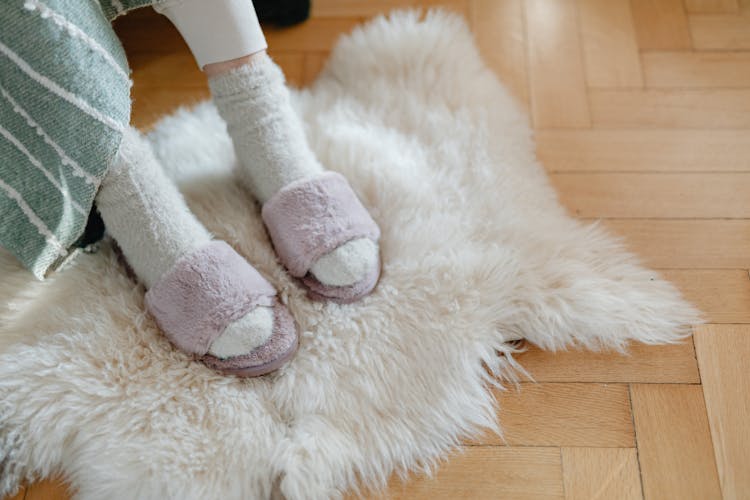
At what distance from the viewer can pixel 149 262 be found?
74cm

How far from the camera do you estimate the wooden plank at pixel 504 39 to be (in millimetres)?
1018

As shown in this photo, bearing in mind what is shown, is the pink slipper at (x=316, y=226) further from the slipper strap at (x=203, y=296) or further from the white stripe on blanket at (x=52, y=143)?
the white stripe on blanket at (x=52, y=143)

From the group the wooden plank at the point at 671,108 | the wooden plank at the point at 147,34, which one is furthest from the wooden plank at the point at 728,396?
the wooden plank at the point at 147,34

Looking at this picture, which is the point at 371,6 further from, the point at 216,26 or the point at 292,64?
the point at 216,26

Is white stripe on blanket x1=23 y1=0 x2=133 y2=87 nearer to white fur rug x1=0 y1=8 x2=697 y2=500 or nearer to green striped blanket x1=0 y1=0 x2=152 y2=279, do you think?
green striped blanket x1=0 y1=0 x2=152 y2=279

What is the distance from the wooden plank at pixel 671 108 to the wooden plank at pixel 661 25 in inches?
3.5

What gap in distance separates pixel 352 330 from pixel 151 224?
24 centimetres

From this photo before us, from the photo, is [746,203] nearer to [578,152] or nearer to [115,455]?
[578,152]

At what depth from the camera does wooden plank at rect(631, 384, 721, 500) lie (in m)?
0.71

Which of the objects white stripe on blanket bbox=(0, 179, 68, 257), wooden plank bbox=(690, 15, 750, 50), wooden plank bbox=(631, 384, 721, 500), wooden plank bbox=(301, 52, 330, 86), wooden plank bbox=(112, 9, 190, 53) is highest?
wooden plank bbox=(112, 9, 190, 53)

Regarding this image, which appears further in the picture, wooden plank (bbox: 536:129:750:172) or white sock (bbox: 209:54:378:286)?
wooden plank (bbox: 536:129:750:172)

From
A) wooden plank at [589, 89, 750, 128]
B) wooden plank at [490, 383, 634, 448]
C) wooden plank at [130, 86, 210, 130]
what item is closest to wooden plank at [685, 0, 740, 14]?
wooden plank at [589, 89, 750, 128]

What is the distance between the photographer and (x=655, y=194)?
90 cm

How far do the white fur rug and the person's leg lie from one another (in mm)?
55
